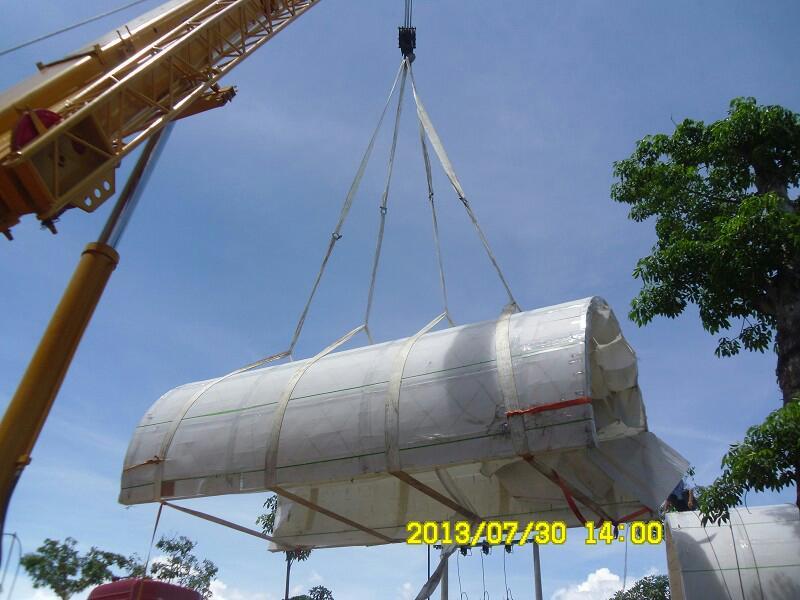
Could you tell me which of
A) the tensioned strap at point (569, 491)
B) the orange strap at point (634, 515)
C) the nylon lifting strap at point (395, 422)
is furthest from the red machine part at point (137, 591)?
the orange strap at point (634, 515)

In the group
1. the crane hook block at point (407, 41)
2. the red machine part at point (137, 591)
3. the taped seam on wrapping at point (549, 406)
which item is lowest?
the red machine part at point (137, 591)

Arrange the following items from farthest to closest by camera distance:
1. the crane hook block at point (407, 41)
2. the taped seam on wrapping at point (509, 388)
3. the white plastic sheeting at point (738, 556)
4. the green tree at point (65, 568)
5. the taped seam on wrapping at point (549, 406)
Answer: the green tree at point (65, 568), the crane hook block at point (407, 41), the white plastic sheeting at point (738, 556), the taped seam on wrapping at point (509, 388), the taped seam on wrapping at point (549, 406)

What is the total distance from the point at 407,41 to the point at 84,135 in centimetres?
801

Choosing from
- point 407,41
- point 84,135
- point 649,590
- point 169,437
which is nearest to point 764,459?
point 169,437

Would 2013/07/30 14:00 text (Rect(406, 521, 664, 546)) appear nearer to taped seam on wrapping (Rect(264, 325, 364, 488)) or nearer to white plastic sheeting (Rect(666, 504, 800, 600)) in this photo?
white plastic sheeting (Rect(666, 504, 800, 600))

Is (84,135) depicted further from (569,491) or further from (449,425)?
(569,491)

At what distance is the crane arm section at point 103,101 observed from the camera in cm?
627

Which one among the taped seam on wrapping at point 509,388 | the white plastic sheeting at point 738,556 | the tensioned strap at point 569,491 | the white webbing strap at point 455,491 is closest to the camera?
the taped seam on wrapping at point 509,388

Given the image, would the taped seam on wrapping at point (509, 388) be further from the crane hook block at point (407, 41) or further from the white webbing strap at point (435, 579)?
the crane hook block at point (407, 41)

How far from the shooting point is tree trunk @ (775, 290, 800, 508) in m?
8.68

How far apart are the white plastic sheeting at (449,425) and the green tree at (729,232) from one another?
1.54 m

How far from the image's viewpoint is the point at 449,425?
6.46 metres

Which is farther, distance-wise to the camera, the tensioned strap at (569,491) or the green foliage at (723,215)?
the green foliage at (723,215)

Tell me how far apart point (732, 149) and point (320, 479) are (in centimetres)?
828
